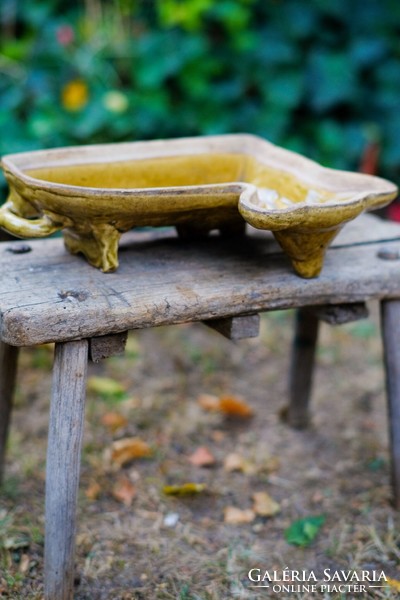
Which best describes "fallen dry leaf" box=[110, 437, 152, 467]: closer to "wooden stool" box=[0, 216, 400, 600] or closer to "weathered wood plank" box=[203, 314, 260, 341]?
"wooden stool" box=[0, 216, 400, 600]

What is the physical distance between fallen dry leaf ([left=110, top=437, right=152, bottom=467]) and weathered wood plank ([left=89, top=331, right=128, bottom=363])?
0.72 m

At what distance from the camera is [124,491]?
6.70 feet

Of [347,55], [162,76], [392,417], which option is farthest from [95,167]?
[347,55]

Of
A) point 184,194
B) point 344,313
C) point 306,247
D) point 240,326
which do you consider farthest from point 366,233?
point 184,194

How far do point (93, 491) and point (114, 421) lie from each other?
341mm

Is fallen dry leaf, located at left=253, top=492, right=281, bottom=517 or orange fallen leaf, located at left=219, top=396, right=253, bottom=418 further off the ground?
fallen dry leaf, located at left=253, top=492, right=281, bottom=517

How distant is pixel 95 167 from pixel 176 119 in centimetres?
135

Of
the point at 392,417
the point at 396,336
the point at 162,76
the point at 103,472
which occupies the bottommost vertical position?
the point at 103,472

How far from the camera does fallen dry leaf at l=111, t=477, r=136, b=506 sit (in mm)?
2014

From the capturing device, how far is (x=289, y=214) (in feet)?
4.67

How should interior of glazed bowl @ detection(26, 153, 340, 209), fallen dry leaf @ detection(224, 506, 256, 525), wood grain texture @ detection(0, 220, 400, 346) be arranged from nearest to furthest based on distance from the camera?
wood grain texture @ detection(0, 220, 400, 346), interior of glazed bowl @ detection(26, 153, 340, 209), fallen dry leaf @ detection(224, 506, 256, 525)

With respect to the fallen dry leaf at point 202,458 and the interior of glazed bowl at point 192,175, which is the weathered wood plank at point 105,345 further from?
the fallen dry leaf at point 202,458

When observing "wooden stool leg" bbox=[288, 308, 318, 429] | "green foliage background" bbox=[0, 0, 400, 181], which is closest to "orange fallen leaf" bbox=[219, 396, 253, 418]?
"wooden stool leg" bbox=[288, 308, 318, 429]

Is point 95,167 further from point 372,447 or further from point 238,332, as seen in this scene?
point 372,447
